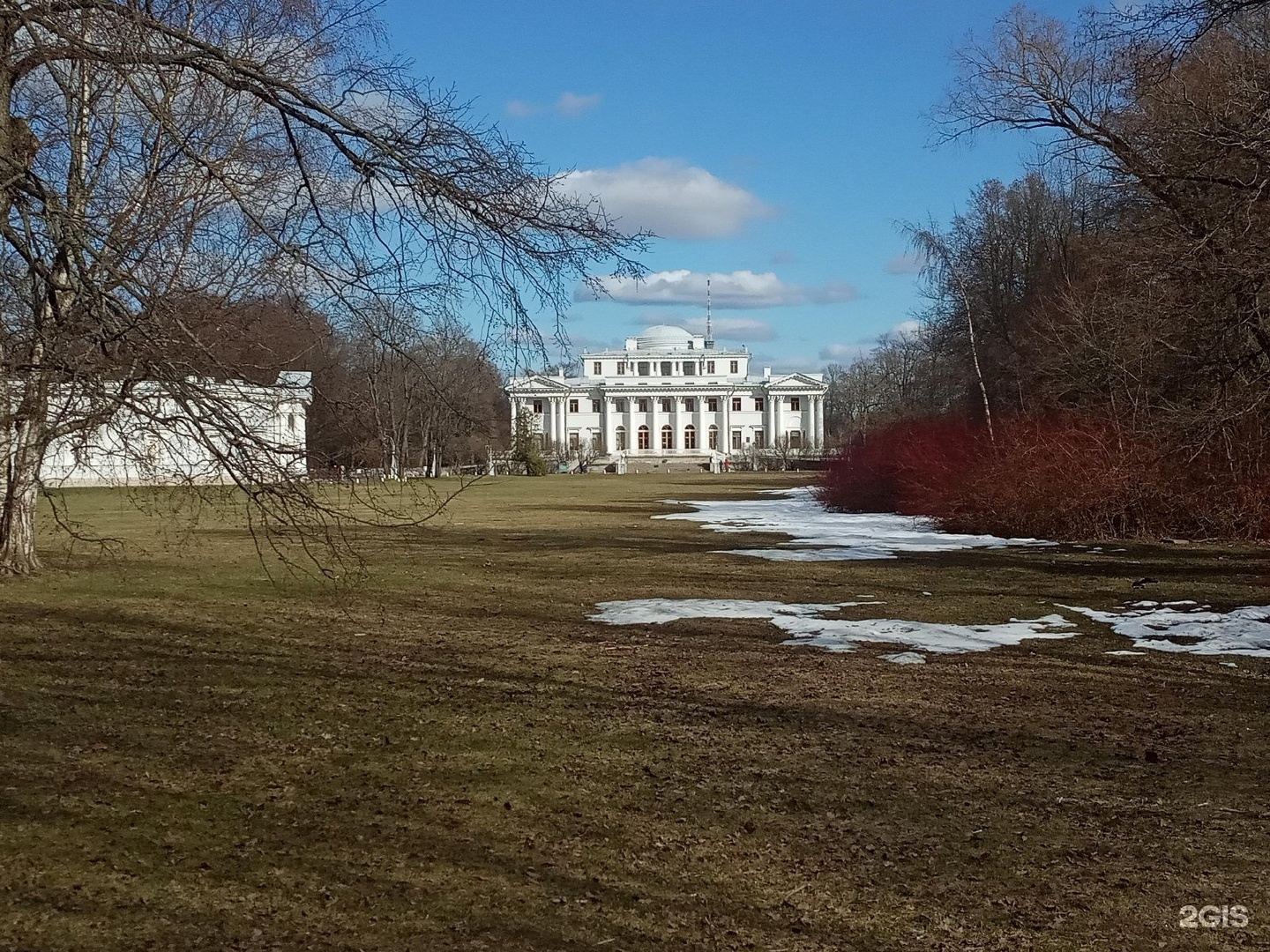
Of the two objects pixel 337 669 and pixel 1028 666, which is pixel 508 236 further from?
pixel 1028 666

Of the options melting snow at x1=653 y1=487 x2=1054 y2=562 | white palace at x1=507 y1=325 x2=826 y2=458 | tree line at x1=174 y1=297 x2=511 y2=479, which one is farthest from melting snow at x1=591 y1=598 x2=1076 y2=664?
white palace at x1=507 y1=325 x2=826 y2=458

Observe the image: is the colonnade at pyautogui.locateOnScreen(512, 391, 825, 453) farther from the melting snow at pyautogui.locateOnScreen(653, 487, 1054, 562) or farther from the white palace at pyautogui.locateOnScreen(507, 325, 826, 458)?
the melting snow at pyautogui.locateOnScreen(653, 487, 1054, 562)

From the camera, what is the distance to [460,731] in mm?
5699

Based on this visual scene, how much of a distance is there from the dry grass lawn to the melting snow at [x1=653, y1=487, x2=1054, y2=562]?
660 cm

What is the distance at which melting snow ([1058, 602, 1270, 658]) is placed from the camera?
326 inches

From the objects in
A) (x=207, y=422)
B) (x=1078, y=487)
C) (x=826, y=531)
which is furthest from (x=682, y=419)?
(x=207, y=422)

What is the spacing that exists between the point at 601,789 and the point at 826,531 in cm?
1670

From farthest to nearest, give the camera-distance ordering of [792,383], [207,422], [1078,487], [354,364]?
[792,383] < [1078,487] < [354,364] < [207,422]

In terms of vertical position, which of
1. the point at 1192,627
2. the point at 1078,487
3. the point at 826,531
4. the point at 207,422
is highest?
the point at 207,422

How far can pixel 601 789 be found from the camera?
472 centimetres

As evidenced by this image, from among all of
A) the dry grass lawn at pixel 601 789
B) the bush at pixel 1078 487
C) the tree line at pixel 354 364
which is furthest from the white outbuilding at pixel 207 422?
the bush at pixel 1078 487

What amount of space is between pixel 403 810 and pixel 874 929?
1946 mm

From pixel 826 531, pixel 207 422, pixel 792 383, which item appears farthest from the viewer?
pixel 792 383

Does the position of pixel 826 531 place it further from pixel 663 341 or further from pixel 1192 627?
pixel 663 341
